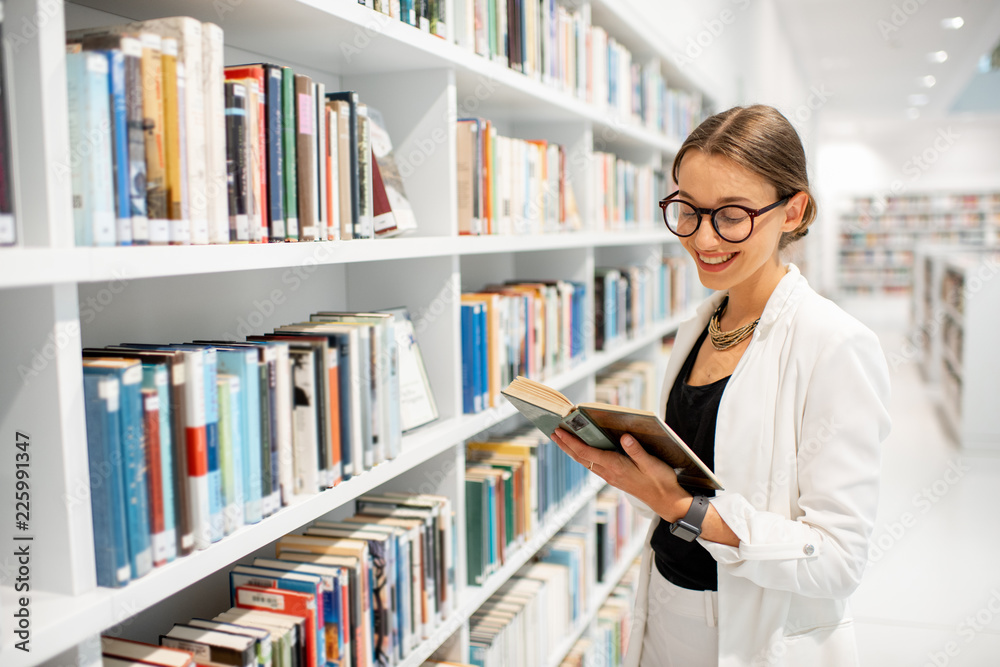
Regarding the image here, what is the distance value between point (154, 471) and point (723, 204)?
39.2 inches

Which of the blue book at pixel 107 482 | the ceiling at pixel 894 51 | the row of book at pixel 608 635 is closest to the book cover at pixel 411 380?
the blue book at pixel 107 482

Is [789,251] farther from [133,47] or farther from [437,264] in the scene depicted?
[133,47]

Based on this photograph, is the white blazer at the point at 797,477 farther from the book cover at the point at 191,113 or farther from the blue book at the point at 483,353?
the book cover at the point at 191,113

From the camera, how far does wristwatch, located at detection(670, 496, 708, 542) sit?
127 cm

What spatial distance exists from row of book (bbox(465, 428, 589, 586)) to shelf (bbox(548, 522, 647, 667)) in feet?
1.04

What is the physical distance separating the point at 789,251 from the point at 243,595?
4.15ft

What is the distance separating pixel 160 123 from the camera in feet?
3.15

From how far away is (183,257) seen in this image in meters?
0.99

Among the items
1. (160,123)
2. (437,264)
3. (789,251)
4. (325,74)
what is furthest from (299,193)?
(789,251)

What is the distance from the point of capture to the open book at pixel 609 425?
1.20 meters

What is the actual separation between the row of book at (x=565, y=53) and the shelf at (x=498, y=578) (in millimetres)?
1263

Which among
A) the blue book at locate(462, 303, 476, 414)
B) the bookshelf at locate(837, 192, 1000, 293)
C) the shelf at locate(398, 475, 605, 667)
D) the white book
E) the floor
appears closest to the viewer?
the white book

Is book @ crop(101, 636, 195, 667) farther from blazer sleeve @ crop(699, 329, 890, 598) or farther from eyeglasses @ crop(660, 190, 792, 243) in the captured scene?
eyeglasses @ crop(660, 190, 792, 243)

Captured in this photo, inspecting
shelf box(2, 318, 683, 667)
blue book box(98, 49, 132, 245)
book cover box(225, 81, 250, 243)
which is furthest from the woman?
blue book box(98, 49, 132, 245)
